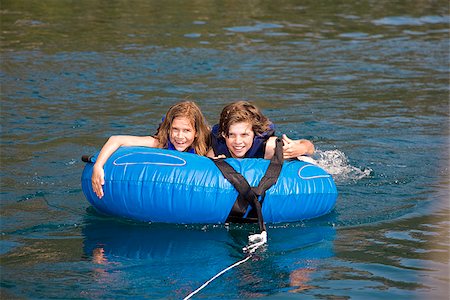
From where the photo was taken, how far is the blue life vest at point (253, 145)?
6.79m

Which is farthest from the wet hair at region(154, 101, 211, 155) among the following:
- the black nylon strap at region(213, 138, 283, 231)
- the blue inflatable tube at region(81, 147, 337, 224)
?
the black nylon strap at region(213, 138, 283, 231)

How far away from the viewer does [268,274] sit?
18.4 feet

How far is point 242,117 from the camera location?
6.57 metres

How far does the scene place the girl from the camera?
256 inches

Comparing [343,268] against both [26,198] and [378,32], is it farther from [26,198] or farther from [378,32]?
[378,32]

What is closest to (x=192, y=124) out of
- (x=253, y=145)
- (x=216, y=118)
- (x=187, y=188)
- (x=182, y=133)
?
(x=182, y=133)

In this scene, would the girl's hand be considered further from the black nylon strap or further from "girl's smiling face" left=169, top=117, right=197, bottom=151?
the black nylon strap

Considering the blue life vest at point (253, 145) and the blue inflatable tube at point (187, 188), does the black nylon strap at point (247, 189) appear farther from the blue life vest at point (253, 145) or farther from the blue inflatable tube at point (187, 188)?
the blue life vest at point (253, 145)

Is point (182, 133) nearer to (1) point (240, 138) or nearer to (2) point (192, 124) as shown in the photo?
(2) point (192, 124)

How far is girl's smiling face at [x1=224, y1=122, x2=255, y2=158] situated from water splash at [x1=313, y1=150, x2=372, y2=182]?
1368mm

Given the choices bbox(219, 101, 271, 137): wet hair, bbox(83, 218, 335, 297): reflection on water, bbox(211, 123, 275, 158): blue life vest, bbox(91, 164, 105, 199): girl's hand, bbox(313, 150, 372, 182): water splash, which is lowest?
bbox(83, 218, 335, 297): reflection on water

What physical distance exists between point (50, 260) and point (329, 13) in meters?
14.0

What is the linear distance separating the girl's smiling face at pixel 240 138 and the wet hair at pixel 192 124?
0.19 meters

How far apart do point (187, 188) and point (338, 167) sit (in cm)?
236
